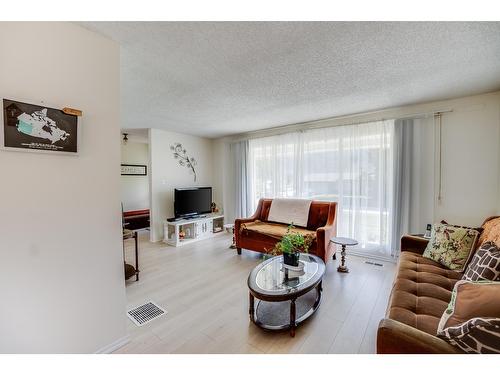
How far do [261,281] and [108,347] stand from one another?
49.4 inches

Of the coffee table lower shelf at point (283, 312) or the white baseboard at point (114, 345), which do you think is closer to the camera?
the white baseboard at point (114, 345)

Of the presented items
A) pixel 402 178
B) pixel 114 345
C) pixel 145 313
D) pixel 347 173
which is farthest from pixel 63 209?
pixel 402 178

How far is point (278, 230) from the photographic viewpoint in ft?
11.3

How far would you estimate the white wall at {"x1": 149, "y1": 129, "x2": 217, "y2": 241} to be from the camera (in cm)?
441

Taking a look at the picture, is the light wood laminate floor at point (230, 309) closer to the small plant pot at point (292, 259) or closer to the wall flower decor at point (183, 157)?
the small plant pot at point (292, 259)

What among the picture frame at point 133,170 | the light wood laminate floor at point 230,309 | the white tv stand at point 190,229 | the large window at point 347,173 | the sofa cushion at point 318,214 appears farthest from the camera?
the picture frame at point 133,170

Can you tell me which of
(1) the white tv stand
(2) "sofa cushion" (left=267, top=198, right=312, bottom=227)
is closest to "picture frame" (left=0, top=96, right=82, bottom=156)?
(1) the white tv stand

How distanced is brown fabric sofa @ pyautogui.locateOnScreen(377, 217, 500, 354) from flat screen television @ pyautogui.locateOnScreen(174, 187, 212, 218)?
376 cm

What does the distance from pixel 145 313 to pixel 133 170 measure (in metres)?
4.82

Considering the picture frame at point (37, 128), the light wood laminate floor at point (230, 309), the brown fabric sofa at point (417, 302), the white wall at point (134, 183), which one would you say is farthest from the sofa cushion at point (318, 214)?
the white wall at point (134, 183)

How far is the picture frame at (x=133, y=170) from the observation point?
18.8ft

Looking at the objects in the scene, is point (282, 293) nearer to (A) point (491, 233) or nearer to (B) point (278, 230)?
(B) point (278, 230)

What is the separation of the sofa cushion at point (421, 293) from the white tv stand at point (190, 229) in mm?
3557

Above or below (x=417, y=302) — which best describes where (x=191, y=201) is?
above
